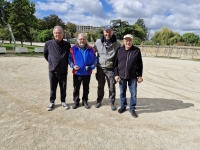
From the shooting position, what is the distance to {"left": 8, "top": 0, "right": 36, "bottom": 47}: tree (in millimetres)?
23375

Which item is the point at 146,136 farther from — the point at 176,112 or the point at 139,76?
the point at 176,112

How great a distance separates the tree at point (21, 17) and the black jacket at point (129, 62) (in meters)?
23.1

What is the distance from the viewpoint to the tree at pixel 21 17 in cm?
2338

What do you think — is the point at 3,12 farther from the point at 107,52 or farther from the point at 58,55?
the point at 107,52

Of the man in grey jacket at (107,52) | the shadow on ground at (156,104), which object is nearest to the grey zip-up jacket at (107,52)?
the man in grey jacket at (107,52)

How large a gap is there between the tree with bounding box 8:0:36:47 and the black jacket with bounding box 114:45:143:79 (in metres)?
23.1

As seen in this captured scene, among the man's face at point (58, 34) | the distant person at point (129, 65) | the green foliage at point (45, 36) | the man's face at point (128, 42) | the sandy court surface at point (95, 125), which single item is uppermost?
the green foliage at point (45, 36)

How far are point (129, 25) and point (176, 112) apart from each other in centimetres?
5660

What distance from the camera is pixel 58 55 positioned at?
4.16m

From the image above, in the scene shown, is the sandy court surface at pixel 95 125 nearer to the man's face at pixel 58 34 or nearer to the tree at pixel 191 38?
the man's face at pixel 58 34

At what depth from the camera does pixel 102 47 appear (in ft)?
14.0

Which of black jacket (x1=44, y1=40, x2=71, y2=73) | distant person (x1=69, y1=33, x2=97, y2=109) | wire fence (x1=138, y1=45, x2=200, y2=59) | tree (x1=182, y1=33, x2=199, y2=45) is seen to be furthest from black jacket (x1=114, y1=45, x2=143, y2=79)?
tree (x1=182, y1=33, x2=199, y2=45)

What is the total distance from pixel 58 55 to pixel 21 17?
22.8m

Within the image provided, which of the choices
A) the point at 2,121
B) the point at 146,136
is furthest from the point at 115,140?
the point at 2,121
